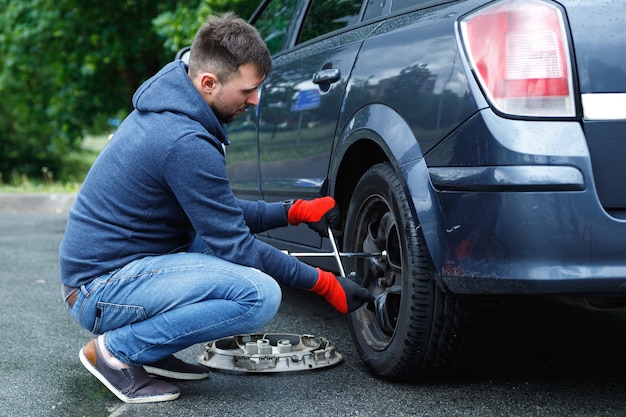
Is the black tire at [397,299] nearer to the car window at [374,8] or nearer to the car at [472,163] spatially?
the car at [472,163]

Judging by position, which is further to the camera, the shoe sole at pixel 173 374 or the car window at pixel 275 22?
the car window at pixel 275 22

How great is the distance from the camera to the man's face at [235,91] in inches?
113

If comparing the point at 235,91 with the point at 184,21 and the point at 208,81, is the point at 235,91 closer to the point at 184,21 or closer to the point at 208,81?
the point at 208,81

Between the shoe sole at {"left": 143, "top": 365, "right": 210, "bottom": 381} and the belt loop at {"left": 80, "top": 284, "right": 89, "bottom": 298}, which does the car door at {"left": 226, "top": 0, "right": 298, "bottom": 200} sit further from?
the belt loop at {"left": 80, "top": 284, "right": 89, "bottom": 298}

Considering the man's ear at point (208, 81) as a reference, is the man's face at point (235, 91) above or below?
below

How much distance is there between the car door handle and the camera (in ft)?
10.8

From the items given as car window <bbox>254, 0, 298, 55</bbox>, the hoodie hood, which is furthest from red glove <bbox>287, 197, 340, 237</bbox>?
car window <bbox>254, 0, 298, 55</bbox>

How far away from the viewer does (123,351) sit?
113 inches

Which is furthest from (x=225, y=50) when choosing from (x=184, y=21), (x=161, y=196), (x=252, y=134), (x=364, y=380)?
(x=184, y=21)

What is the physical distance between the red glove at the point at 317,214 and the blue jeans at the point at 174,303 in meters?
0.44

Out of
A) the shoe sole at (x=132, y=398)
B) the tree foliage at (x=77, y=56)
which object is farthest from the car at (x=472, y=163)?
the tree foliage at (x=77, y=56)

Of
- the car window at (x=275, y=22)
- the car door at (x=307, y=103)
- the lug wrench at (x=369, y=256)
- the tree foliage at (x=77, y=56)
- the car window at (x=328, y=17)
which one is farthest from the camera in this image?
the tree foliage at (x=77, y=56)

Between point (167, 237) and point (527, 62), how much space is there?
1.33 metres

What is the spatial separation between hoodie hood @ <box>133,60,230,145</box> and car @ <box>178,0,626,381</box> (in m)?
0.54
